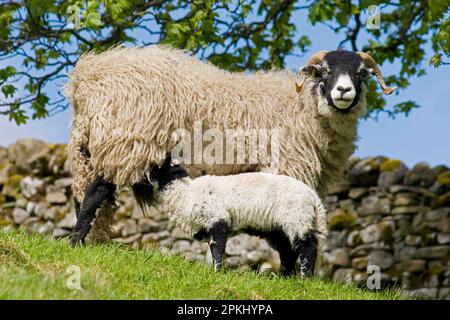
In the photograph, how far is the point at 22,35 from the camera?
10.5 metres

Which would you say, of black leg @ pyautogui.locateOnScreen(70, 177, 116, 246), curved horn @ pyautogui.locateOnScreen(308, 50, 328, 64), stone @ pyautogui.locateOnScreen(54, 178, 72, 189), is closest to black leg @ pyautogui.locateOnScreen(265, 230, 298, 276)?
black leg @ pyautogui.locateOnScreen(70, 177, 116, 246)

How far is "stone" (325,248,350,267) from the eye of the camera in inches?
515

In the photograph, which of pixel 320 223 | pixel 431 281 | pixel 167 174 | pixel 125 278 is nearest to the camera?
pixel 125 278

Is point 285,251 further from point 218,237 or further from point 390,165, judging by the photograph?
point 390,165

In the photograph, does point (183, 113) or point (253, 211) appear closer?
point (253, 211)

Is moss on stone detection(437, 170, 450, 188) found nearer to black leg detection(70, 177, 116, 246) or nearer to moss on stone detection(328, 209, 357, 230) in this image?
moss on stone detection(328, 209, 357, 230)

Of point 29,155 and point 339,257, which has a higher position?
point 29,155

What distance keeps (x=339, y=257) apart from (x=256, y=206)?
23.7 feet

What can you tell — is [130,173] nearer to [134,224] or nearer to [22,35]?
[22,35]

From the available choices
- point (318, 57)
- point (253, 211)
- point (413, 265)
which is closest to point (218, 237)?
point (253, 211)

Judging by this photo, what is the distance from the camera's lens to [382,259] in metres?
12.9

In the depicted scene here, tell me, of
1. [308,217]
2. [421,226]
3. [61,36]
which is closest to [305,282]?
[308,217]

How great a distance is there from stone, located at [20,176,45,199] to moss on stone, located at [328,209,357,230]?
5426 millimetres

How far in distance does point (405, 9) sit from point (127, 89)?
6656 mm
